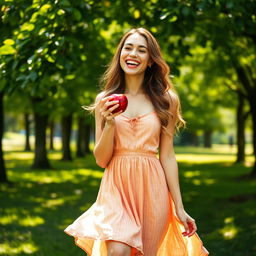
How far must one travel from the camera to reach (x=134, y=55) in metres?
3.87

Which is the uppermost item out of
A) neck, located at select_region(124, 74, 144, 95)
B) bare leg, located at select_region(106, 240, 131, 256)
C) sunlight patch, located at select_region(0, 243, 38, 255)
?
neck, located at select_region(124, 74, 144, 95)

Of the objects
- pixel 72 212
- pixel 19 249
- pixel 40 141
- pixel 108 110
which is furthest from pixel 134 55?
pixel 40 141

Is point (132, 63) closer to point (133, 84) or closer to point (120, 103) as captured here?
point (133, 84)

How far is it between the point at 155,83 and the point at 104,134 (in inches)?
28.5

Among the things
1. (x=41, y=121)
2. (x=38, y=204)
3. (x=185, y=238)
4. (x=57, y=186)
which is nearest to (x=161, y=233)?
(x=185, y=238)

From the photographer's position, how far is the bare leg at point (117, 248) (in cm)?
346

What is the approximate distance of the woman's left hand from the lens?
390 cm

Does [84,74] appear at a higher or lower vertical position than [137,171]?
higher

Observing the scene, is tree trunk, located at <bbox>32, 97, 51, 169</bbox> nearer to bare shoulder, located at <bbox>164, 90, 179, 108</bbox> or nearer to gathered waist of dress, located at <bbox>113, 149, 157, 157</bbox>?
bare shoulder, located at <bbox>164, 90, 179, 108</bbox>

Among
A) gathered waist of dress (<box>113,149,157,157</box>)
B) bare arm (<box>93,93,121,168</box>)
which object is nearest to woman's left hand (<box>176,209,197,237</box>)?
gathered waist of dress (<box>113,149,157,157</box>)

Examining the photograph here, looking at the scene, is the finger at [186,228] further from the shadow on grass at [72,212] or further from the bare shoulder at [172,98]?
the shadow on grass at [72,212]

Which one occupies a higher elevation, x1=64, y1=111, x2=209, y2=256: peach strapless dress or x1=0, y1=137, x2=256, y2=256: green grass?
x1=64, y1=111, x2=209, y2=256: peach strapless dress

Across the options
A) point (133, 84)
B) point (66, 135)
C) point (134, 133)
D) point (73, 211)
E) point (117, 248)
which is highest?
point (133, 84)

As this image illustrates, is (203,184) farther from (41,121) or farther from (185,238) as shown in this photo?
(185,238)
